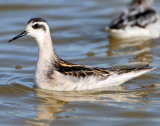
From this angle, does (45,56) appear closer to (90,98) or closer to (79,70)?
(79,70)


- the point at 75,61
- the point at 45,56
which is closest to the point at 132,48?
the point at 75,61

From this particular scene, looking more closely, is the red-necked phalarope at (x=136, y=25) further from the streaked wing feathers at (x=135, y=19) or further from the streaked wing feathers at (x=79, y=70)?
the streaked wing feathers at (x=79, y=70)

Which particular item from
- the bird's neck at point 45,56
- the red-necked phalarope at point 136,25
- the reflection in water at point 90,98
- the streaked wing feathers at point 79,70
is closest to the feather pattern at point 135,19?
the red-necked phalarope at point 136,25

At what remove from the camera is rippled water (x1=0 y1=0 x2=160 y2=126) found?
7.76 m

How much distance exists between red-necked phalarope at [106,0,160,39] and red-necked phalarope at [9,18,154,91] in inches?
189

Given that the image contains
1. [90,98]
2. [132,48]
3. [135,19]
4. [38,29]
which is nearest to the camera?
[90,98]

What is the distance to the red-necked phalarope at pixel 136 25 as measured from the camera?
45.3ft

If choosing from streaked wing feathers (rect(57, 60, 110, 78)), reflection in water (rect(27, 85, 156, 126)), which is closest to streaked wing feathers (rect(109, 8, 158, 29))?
reflection in water (rect(27, 85, 156, 126))

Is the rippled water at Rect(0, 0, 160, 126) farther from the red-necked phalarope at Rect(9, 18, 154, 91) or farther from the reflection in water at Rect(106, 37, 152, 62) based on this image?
the red-necked phalarope at Rect(9, 18, 154, 91)

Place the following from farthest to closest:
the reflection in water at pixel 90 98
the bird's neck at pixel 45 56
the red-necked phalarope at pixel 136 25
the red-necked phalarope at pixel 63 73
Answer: the red-necked phalarope at pixel 136 25
the bird's neck at pixel 45 56
the red-necked phalarope at pixel 63 73
the reflection in water at pixel 90 98

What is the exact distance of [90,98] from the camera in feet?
28.4

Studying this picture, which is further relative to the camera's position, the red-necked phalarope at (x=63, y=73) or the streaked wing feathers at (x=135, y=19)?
the streaked wing feathers at (x=135, y=19)

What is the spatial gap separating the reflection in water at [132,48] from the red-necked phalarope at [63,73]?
102 inches

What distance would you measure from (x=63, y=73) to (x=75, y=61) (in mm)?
2639
